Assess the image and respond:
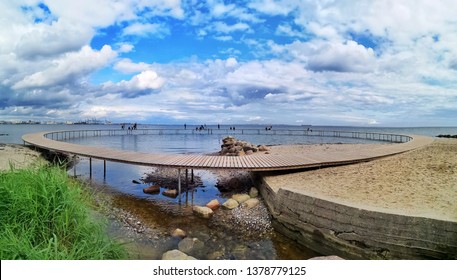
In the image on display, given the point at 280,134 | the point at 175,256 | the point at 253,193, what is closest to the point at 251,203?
the point at 253,193

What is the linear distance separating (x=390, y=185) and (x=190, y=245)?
4962 millimetres

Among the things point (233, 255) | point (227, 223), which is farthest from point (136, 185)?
point (233, 255)

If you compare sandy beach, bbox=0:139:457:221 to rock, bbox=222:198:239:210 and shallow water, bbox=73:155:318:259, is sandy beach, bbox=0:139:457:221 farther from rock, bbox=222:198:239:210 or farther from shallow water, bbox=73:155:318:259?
shallow water, bbox=73:155:318:259

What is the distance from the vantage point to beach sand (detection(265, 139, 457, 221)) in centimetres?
516

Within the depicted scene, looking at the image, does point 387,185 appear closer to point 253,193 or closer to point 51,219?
point 253,193

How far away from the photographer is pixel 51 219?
3297 millimetres

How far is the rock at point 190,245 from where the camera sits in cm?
525

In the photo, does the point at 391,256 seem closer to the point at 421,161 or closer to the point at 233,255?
the point at 233,255

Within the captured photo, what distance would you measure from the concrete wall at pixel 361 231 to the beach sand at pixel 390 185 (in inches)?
7.0

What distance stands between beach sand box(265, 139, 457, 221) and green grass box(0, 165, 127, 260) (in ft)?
13.0

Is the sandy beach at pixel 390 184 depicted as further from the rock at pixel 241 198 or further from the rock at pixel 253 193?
the rock at pixel 241 198

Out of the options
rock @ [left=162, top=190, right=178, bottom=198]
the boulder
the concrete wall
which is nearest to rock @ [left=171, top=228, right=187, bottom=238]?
the concrete wall

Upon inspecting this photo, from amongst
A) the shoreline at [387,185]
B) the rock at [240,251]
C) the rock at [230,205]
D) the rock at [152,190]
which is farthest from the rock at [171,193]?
the rock at [240,251]
